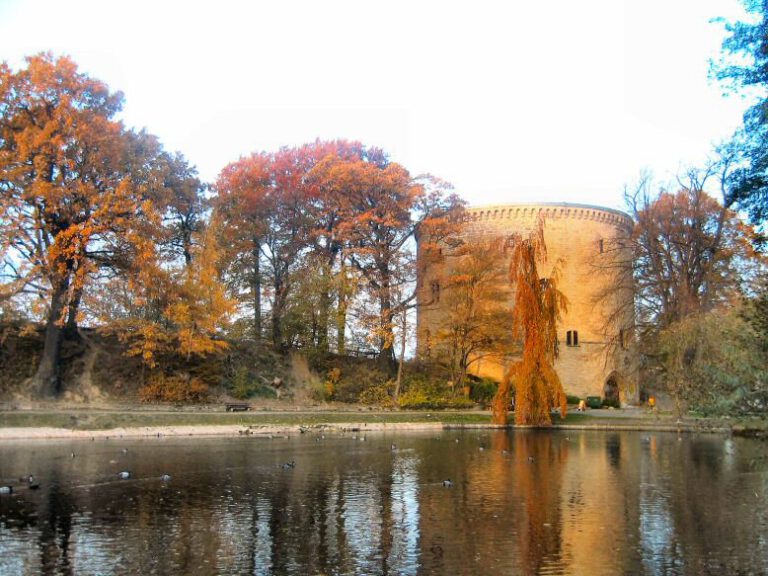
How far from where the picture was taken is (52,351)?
96.5 ft

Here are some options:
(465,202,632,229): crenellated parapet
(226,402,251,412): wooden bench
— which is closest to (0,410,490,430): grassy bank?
(226,402,251,412): wooden bench

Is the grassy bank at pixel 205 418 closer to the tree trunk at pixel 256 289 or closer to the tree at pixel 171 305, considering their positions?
the tree at pixel 171 305

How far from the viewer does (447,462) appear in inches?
743

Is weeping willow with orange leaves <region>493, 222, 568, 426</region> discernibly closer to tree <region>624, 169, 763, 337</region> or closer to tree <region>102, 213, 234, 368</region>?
tree <region>624, 169, 763, 337</region>

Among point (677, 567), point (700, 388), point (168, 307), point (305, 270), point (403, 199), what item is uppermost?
point (403, 199)

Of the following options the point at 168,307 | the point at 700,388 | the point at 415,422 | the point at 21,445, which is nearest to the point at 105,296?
the point at 168,307

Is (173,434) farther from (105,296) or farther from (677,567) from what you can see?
(677,567)

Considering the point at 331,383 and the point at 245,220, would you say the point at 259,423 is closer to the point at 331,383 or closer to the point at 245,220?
the point at 331,383

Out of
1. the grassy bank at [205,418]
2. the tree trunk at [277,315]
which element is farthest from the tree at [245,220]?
the grassy bank at [205,418]

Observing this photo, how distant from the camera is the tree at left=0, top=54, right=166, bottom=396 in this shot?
27.6m

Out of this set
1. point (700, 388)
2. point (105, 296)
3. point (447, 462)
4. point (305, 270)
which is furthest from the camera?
point (305, 270)

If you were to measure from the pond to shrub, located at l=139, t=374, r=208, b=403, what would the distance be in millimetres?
9502

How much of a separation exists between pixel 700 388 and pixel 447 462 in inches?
311

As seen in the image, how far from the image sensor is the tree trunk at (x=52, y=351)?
1139 inches
